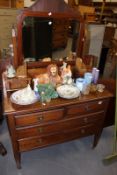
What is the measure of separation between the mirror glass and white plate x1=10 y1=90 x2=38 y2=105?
38 cm

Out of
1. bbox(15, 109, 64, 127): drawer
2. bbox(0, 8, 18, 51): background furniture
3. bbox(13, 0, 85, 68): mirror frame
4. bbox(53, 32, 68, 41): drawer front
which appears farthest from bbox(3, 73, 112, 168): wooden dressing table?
bbox(0, 8, 18, 51): background furniture

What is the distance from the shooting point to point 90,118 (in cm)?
158

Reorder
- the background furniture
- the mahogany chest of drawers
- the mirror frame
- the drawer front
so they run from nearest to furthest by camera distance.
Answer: the mahogany chest of drawers
the mirror frame
the drawer front
the background furniture

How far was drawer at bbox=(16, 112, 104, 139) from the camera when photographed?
1.37 metres

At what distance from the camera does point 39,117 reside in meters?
1.33

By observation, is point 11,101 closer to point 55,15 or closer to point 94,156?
point 55,15

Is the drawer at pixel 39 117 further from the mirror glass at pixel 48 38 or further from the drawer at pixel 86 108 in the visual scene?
the mirror glass at pixel 48 38

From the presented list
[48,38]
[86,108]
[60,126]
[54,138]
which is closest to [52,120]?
[60,126]

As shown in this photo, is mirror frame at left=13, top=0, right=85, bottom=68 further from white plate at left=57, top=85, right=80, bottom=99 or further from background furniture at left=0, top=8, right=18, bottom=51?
background furniture at left=0, top=8, right=18, bottom=51

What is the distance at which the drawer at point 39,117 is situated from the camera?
4.21 ft

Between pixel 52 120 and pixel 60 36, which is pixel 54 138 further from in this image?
pixel 60 36

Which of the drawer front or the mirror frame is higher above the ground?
the mirror frame

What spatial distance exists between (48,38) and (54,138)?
3.09 ft

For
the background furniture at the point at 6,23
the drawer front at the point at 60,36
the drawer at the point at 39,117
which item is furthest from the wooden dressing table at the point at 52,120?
the background furniture at the point at 6,23
